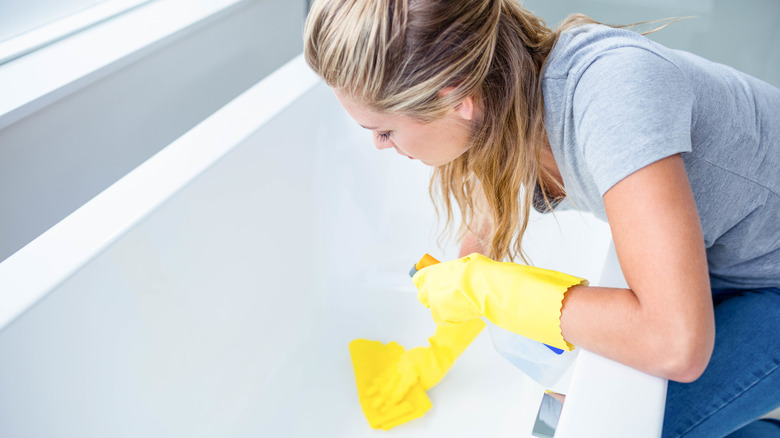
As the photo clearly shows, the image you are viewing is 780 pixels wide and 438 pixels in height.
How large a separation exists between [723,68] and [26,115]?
111 centimetres

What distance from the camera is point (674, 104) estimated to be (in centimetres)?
62

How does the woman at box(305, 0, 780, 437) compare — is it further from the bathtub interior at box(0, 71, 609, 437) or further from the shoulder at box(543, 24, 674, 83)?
the bathtub interior at box(0, 71, 609, 437)

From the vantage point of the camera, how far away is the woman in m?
0.60

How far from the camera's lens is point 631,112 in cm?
60

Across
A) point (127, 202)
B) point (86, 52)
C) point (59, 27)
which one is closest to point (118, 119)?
point (86, 52)

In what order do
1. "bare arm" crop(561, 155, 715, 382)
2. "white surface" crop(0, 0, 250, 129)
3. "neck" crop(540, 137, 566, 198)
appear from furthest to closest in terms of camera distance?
"white surface" crop(0, 0, 250, 129), "neck" crop(540, 137, 566, 198), "bare arm" crop(561, 155, 715, 382)

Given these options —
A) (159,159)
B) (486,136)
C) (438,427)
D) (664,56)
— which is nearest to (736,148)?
(664,56)

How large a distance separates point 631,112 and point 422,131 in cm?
25

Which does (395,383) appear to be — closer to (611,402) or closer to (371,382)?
(371,382)

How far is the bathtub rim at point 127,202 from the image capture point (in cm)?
75

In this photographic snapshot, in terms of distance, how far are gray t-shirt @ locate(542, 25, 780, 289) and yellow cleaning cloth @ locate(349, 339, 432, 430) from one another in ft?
1.68

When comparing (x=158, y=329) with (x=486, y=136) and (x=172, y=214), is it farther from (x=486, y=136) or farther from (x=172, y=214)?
(x=486, y=136)

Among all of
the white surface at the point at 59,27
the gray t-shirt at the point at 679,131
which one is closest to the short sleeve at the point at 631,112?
the gray t-shirt at the point at 679,131

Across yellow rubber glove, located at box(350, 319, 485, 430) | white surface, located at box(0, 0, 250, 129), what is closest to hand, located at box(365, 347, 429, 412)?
yellow rubber glove, located at box(350, 319, 485, 430)
